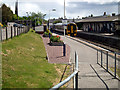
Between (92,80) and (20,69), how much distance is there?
3.55m

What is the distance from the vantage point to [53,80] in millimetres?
9508

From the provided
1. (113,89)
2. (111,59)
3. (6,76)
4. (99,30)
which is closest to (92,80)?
(113,89)

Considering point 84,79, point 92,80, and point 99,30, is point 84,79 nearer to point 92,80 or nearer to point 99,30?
point 92,80

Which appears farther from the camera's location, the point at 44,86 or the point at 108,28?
the point at 108,28

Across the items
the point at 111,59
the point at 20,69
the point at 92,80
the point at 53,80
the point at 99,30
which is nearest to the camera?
the point at 92,80

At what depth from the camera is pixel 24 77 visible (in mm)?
8852

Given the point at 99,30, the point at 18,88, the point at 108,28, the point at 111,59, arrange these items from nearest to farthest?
the point at 18,88
the point at 111,59
the point at 108,28
the point at 99,30

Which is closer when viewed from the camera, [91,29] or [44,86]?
[44,86]

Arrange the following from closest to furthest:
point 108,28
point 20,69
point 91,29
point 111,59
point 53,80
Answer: point 53,80 → point 20,69 → point 111,59 → point 108,28 → point 91,29

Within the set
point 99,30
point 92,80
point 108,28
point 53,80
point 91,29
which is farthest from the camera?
point 91,29

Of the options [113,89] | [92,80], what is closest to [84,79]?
[92,80]

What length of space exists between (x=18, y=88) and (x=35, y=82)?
120 centimetres

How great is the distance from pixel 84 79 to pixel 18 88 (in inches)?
115

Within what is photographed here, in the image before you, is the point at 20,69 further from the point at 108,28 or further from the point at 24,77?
the point at 108,28
